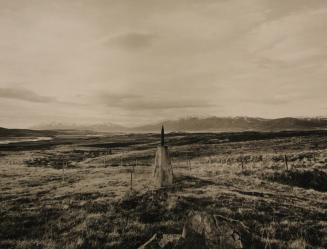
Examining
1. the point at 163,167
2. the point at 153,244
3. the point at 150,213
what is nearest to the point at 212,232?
the point at 153,244

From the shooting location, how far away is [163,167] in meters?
18.1

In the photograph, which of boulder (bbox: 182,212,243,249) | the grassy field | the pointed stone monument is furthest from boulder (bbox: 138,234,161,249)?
the pointed stone monument

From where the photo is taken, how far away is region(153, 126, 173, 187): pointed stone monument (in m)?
17.8

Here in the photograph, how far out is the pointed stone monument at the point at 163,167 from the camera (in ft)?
58.3

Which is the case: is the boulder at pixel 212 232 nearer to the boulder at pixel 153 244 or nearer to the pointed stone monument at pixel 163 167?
the boulder at pixel 153 244

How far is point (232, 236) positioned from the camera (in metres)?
7.77

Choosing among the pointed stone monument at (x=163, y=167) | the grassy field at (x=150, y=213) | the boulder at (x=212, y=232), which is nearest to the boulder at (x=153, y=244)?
the boulder at (x=212, y=232)

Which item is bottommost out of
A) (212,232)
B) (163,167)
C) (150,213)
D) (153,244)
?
(150,213)

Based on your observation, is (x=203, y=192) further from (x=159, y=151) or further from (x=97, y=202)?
(x=97, y=202)

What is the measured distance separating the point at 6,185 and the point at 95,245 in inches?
753

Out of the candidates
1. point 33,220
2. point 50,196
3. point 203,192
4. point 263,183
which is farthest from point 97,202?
point 263,183

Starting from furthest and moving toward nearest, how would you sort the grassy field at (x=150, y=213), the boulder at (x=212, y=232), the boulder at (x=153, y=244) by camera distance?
1. the grassy field at (x=150, y=213)
2. the boulder at (x=153, y=244)
3. the boulder at (x=212, y=232)

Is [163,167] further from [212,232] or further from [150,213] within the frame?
[212,232]

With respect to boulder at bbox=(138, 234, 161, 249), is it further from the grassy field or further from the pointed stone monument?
the pointed stone monument
